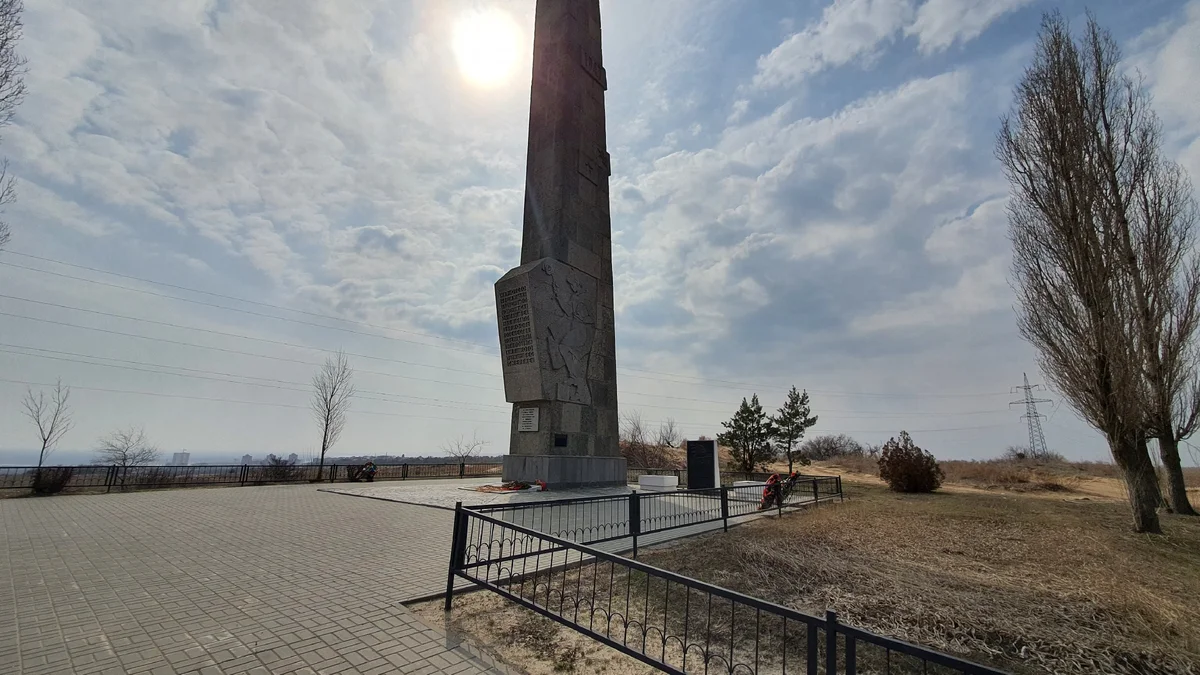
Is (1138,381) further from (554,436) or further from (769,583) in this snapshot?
(554,436)

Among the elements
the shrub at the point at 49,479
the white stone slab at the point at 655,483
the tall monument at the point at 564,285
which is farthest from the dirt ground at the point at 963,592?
the shrub at the point at 49,479

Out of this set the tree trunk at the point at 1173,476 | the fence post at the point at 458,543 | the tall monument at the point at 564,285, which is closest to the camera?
the fence post at the point at 458,543

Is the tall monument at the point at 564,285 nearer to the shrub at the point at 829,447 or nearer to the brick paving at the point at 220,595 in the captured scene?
the brick paving at the point at 220,595

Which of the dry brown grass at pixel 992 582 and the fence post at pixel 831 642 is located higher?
the fence post at pixel 831 642

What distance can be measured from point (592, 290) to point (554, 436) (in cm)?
568

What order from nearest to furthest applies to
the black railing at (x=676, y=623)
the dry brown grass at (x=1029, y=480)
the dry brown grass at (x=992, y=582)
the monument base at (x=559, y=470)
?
1. the black railing at (x=676, y=623)
2. the dry brown grass at (x=992, y=582)
3. the monument base at (x=559, y=470)
4. the dry brown grass at (x=1029, y=480)

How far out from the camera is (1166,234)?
11852 millimetres

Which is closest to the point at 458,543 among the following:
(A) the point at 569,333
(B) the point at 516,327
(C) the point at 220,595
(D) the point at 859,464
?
(C) the point at 220,595

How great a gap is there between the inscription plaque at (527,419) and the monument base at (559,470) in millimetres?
913

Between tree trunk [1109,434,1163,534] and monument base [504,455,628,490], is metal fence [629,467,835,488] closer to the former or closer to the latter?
monument base [504,455,628,490]

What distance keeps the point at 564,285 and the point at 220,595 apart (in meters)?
12.8

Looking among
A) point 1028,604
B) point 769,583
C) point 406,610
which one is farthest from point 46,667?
point 1028,604

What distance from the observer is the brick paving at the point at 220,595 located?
11.3ft

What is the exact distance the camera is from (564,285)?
16.5 metres
